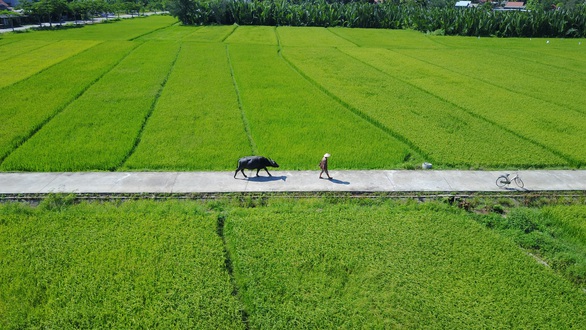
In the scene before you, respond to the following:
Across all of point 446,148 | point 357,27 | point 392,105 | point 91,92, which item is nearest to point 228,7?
point 357,27

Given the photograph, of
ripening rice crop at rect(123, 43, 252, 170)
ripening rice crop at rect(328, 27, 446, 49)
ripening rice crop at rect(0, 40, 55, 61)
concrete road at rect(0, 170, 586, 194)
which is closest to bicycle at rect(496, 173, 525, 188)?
concrete road at rect(0, 170, 586, 194)

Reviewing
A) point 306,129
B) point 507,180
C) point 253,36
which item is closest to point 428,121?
point 306,129

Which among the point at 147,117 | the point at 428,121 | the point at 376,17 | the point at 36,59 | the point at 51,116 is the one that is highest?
the point at 376,17

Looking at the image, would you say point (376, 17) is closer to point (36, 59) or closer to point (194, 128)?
point (36, 59)

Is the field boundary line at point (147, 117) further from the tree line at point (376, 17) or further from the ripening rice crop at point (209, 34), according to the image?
the tree line at point (376, 17)

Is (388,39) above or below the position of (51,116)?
above

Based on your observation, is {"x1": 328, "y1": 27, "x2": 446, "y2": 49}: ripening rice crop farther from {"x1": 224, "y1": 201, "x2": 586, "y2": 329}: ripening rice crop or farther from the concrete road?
{"x1": 224, "y1": 201, "x2": 586, "y2": 329}: ripening rice crop

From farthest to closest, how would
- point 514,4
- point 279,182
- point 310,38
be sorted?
point 514,4, point 310,38, point 279,182

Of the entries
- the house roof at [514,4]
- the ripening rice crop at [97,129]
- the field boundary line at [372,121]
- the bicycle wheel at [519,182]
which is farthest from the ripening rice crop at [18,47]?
the house roof at [514,4]

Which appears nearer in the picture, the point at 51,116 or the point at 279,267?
the point at 279,267
